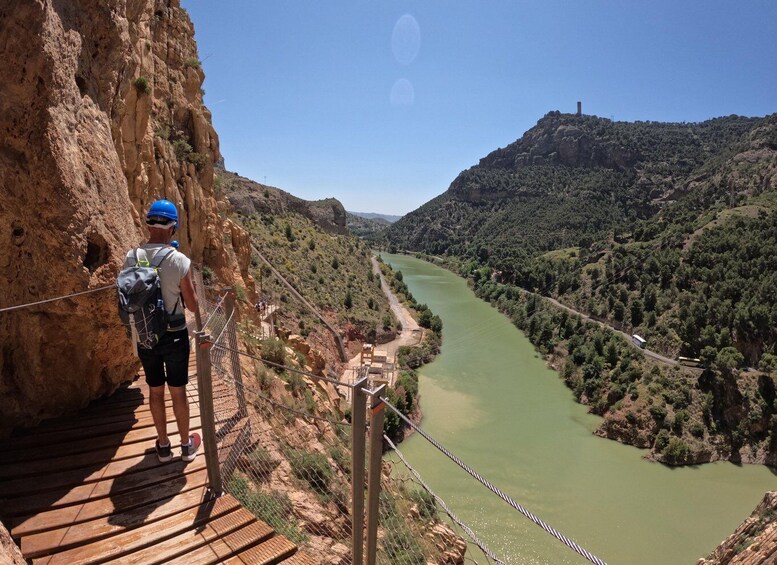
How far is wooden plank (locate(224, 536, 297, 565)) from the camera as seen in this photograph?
2.71m

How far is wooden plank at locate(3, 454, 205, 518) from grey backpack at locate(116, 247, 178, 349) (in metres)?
1.02

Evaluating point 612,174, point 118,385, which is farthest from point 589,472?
point 612,174

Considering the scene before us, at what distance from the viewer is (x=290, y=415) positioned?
7375 millimetres

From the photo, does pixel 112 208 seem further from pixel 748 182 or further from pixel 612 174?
pixel 612 174

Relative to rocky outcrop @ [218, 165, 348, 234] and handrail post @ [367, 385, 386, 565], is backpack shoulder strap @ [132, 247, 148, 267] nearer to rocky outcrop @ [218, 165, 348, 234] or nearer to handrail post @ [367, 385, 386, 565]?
handrail post @ [367, 385, 386, 565]

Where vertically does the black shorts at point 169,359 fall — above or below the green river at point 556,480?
above

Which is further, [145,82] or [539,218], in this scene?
[539,218]

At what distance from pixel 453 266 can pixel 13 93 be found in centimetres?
8312

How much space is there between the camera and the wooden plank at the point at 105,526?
2.59m

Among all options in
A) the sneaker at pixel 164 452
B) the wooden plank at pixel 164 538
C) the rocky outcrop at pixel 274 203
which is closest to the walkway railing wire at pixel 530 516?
the wooden plank at pixel 164 538

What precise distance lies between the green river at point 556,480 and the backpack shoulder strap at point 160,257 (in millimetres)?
16177

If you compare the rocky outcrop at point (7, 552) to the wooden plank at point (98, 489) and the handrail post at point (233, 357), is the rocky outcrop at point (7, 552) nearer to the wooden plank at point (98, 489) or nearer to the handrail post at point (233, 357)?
the wooden plank at point (98, 489)

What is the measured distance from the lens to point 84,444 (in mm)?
3537

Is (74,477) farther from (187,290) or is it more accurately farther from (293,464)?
(293,464)
